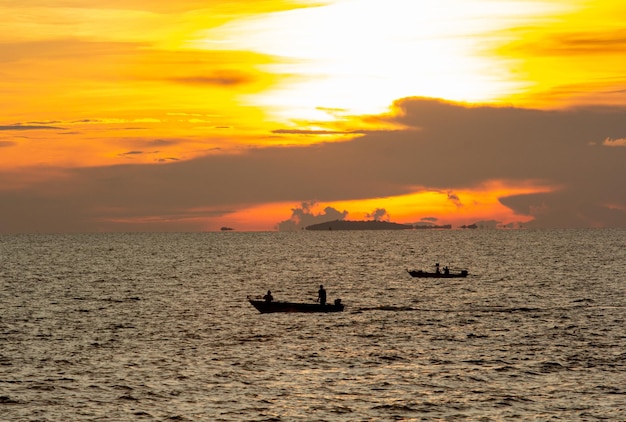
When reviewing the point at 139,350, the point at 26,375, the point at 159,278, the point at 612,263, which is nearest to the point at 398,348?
the point at 139,350

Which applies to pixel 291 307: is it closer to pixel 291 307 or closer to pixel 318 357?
pixel 291 307

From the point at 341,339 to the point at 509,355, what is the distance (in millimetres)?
14161

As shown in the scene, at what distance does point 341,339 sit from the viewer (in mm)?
68688

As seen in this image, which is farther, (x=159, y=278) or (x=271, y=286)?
(x=159, y=278)

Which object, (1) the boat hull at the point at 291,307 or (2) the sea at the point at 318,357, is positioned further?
(1) the boat hull at the point at 291,307

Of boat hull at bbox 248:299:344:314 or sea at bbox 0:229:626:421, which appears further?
boat hull at bbox 248:299:344:314

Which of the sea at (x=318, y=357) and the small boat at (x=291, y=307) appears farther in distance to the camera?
the small boat at (x=291, y=307)

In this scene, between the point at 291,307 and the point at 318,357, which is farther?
the point at 291,307

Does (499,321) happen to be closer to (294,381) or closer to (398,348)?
(398,348)

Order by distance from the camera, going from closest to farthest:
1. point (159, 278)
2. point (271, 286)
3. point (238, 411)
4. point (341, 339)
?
point (238, 411), point (341, 339), point (271, 286), point (159, 278)

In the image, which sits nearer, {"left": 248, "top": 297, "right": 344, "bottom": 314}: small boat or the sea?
the sea

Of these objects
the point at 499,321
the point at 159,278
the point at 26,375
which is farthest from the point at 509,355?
the point at 159,278

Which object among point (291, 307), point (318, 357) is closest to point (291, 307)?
point (291, 307)

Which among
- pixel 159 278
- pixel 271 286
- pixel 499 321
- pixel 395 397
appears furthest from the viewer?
pixel 159 278
